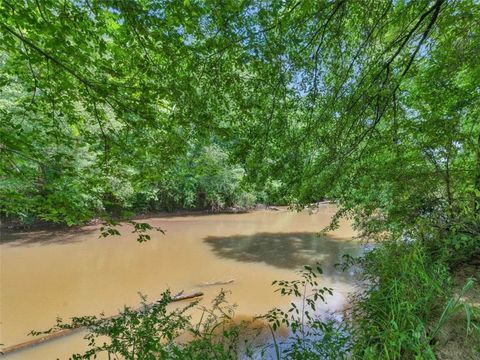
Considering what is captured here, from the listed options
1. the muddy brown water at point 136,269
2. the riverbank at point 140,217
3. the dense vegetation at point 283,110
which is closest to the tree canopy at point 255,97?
the dense vegetation at point 283,110

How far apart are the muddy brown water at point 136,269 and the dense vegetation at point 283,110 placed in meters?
2.55

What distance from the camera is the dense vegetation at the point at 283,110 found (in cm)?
180

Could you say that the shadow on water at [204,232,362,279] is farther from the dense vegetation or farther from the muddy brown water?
the dense vegetation

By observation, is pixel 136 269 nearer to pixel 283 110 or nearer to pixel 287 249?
pixel 287 249

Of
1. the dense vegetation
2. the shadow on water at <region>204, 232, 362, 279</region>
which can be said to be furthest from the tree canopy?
the shadow on water at <region>204, 232, 362, 279</region>

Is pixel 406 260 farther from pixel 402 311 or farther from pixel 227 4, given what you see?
pixel 227 4

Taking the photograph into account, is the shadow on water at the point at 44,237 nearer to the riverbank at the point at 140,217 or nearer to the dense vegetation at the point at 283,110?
the riverbank at the point at 140,217

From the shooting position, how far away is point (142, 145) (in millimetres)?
2193

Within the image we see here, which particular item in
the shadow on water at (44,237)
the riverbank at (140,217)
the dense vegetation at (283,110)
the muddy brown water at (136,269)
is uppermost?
the dense vegetation at (283,110)

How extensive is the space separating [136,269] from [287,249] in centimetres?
392

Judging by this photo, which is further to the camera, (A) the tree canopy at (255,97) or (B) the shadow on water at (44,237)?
(B) the shadow on water at (44,237)

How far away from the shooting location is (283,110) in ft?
7.89

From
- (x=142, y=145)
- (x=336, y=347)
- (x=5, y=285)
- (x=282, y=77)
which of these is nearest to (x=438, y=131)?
(x=282, y=77)

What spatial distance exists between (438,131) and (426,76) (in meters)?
0.56
